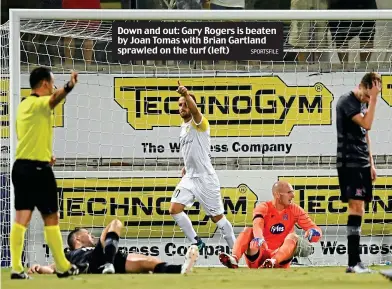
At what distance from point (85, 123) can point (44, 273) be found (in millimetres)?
3065

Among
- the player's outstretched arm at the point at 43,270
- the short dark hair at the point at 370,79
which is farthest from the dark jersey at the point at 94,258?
the short dark hair at the point at 370,79

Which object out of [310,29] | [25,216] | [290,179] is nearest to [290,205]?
[290,179]

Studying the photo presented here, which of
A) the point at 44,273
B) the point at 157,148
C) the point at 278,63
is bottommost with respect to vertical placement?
the point at 44,273

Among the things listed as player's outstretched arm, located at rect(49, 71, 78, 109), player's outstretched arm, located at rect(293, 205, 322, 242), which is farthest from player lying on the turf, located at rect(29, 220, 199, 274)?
player's outstretched arm, located at rect(49, 71, 78, 109)

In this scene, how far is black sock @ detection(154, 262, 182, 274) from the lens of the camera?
1178 centimetres

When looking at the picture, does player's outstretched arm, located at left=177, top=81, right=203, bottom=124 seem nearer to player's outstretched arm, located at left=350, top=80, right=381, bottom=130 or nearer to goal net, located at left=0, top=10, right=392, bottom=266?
goal net, located at left=0, top=10, right=392, bottom=266

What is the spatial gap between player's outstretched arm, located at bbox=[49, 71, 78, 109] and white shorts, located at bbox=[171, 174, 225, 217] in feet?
11.1

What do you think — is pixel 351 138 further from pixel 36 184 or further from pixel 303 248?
pixel 36 184

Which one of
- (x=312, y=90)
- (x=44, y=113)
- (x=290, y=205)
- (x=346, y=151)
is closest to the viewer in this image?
(x=44, y=113)

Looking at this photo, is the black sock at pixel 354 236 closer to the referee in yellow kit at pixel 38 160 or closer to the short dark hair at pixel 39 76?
the referee in yellow kit at pixel 38 160

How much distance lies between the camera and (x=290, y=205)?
1322cm

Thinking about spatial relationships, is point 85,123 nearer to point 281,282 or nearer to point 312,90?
point 312,90

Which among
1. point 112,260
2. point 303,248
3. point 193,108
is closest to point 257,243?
point 303,248

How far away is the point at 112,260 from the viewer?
38.5 ft
